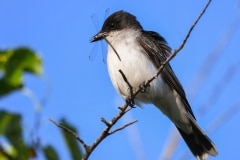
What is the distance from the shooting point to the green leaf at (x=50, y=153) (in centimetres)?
143

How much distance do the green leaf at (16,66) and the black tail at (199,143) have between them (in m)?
4.73

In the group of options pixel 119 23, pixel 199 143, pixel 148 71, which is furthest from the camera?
pixel 119 23

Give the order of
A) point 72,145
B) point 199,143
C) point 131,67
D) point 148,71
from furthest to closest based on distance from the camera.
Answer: point 199,143, point 148,71, point 131,67, point 72,145

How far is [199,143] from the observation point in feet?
20.3

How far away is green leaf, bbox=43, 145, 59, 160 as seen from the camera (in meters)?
1.43

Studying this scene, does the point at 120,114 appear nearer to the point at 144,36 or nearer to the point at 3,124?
the point at 3,124

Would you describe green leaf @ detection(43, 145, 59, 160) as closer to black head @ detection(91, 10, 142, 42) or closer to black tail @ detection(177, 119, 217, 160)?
black head @ detection(91, 10, 142, 42)

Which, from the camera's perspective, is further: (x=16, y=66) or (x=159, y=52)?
(x=159, y=52)

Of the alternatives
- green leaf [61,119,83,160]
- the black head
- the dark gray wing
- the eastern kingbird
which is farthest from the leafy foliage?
the black head

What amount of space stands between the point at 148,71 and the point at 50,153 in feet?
13.5

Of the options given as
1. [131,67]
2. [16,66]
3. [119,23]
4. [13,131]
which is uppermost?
[16,66]

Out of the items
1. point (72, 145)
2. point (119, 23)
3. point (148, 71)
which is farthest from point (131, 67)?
point (72, 145)

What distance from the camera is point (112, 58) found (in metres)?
5.51

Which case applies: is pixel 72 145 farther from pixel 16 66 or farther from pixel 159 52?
pixel 159 52
